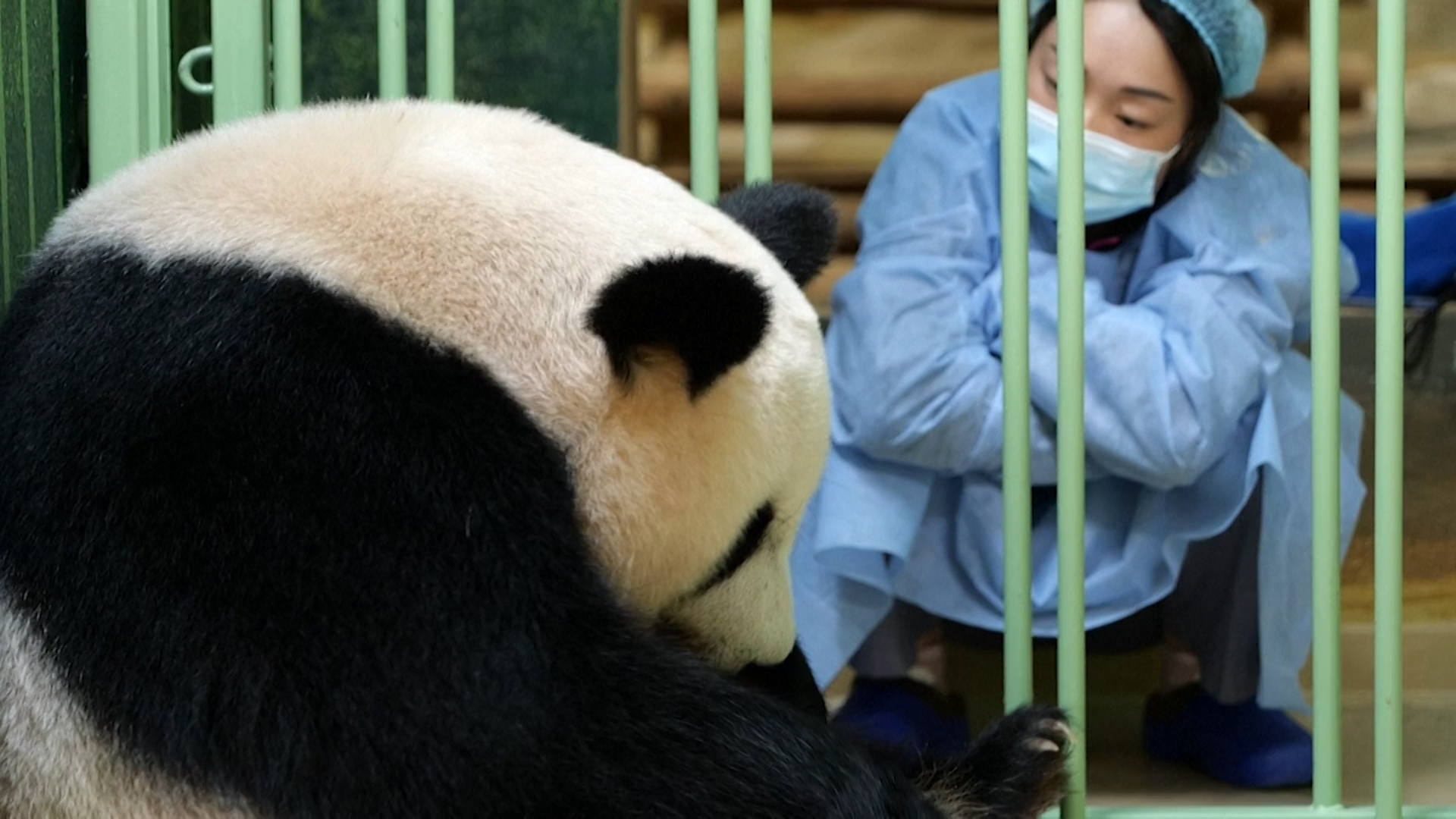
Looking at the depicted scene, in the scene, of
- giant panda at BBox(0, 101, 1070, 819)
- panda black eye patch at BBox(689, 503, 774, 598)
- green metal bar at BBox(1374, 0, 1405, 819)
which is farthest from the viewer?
green metal bar at BBox(1374, 0, 1405, 819)

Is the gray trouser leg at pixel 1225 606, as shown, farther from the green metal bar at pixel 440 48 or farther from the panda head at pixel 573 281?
the green metal bar at pixel 440 48

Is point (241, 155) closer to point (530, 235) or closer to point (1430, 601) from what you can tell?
point (530, 235)

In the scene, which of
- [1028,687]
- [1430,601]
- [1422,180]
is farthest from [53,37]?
[1422,180]

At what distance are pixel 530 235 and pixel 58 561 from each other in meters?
0.31

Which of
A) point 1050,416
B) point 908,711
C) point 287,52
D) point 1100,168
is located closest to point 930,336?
point 1050,416

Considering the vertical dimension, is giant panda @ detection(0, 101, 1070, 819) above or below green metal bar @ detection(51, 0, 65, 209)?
below

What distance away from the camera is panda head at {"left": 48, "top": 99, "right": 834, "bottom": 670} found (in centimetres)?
84

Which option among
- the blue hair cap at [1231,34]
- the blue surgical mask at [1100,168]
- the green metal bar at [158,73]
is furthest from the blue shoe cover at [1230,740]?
the green metal bar at [158,73]

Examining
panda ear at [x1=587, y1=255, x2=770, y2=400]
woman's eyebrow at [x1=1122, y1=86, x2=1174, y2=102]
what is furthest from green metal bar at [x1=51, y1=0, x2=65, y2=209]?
woman's eyebrow at [x1=1122, y1=86, x2=1174, y2=102]

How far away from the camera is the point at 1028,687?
3.91 feet

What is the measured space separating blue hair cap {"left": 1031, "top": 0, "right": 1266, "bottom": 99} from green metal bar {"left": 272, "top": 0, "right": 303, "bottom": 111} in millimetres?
870

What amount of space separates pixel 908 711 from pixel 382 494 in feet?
2.97

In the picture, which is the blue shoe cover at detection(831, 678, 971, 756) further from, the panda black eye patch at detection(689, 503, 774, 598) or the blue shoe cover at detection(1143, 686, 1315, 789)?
the panda black eye patch at detection(689, 503, 774, 598)

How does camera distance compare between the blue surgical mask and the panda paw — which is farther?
the blue surgical mask
